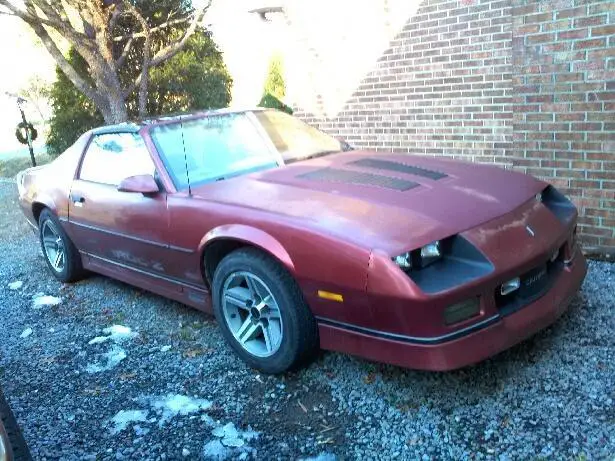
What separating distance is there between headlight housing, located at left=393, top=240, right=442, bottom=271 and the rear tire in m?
3.46

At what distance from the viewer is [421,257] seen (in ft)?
9.05

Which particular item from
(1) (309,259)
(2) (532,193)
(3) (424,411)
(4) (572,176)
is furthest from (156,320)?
(4) (572,176)

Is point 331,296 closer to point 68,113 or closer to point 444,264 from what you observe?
point 444,264

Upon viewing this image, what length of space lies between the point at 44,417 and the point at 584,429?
2.70 m

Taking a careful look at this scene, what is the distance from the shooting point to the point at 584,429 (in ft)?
8.39

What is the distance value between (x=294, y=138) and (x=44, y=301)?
2599 mm

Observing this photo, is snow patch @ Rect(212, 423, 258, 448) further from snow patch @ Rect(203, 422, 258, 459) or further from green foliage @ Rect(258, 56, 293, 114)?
green foliage @ Rect(258, 56, 293, 114)

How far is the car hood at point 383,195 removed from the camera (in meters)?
2.82

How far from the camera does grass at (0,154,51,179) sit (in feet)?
46.1

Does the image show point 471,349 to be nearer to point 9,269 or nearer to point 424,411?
point 424,411

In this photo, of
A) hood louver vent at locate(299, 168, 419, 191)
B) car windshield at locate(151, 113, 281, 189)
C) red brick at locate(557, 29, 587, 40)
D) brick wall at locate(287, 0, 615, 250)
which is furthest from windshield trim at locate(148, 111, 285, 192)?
red brick at locate(557, 29, 587, 40)

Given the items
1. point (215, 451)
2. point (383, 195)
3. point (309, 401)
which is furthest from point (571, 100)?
point (215, 451)

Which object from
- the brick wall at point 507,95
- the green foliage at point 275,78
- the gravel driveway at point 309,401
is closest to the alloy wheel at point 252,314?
the gravel driveway at point 309,401

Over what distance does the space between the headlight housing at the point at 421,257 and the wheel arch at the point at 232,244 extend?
59 centimetres
